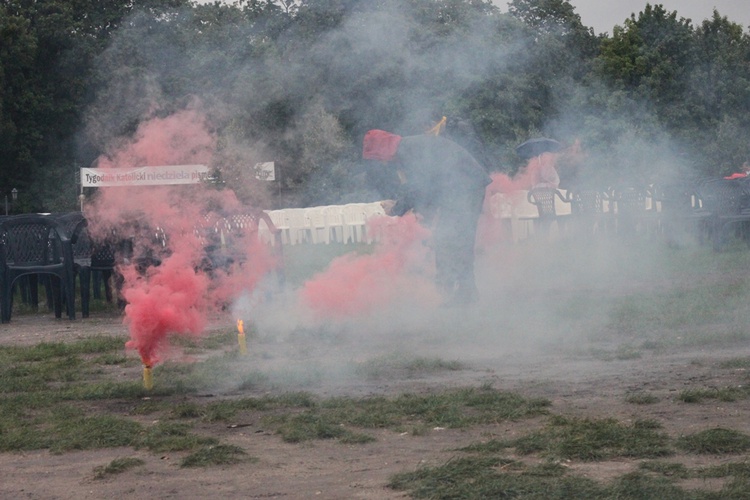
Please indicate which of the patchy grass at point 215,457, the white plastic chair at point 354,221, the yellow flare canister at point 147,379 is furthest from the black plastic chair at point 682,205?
the patchy grass at point 215,457

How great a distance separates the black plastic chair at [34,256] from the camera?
40.9 ft

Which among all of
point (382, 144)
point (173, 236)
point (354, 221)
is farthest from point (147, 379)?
point (354, 221)

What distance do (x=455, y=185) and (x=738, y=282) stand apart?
12.7 ft

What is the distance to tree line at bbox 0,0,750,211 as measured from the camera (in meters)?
11.8

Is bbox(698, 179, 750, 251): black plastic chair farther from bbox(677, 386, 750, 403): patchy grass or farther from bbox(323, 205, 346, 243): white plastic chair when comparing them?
bbox(677, 386, 750, 403): patchy grass

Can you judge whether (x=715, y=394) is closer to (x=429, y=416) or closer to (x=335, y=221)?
(x=429, y=416)

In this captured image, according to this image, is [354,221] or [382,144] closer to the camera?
[382,144]

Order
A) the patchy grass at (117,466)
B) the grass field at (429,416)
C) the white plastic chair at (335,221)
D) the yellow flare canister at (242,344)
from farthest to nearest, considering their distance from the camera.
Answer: the white plastic chair at (335,221)
the yellow flare canister at (242,344)
the patchy grass at (117,466)
the grass field at (429,416)

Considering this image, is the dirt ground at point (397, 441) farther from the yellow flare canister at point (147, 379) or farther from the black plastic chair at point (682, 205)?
the black plastic chair at point (682, 205)

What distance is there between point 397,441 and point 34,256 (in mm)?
8676

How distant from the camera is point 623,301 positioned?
11.4m

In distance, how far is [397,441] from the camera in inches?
213

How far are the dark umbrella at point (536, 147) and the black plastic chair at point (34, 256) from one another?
26.5ft

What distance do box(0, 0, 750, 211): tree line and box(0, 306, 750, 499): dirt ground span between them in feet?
14.9
